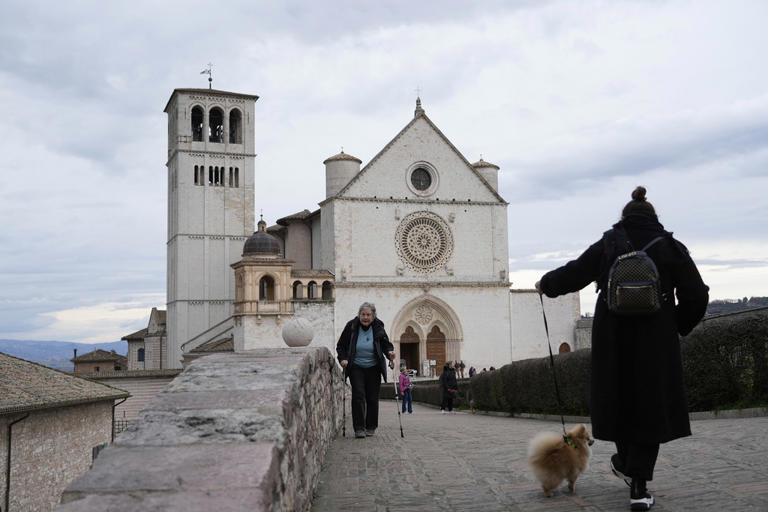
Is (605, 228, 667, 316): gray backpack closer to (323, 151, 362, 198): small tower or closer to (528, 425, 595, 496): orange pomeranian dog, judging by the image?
(528, 425, 595, 496): orange pomeranian dog

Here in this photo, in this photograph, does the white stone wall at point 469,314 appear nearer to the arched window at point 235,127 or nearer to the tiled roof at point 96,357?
the arched window at point 235,127

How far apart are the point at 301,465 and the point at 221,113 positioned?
4834 cm

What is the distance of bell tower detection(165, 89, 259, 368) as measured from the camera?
159ft

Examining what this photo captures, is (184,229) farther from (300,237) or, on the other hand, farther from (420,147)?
(420,147)

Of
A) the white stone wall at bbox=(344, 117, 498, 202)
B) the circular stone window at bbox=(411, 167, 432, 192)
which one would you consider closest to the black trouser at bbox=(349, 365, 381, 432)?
the white stone wall at bbox=(344, 117, 498, 202)

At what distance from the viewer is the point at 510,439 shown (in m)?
9.72

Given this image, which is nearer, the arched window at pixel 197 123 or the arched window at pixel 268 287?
the arched window at pixel 268 287

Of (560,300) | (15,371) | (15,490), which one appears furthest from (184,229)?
(15,490)

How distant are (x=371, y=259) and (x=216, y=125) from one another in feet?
53.9

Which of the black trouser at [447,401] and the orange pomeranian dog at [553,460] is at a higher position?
the orange pomeranian dog at [553,460]

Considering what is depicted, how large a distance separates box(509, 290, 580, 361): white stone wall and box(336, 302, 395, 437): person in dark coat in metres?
36.1

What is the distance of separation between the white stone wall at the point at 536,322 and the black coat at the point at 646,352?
40.4 m

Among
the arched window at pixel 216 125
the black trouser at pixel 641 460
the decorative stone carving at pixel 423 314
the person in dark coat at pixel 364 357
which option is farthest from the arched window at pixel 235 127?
the black trouser at pixel 641 460

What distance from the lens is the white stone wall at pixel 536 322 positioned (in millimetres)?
45625
